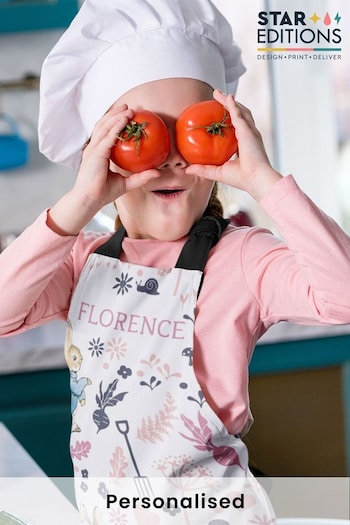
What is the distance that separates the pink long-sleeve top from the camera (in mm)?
890

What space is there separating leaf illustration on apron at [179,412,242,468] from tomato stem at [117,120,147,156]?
0.95 feet

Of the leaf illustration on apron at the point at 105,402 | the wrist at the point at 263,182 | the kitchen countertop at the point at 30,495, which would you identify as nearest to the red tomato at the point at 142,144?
the wrist at the point at 263,182

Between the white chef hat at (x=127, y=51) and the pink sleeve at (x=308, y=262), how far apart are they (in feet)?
0.70

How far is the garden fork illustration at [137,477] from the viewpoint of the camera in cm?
97

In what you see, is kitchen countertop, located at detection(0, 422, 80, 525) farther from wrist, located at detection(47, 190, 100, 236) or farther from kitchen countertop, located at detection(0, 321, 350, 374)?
kitchen countertop, located at detection(0, 321, 350, 374)

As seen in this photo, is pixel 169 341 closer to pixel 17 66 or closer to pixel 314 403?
pixel 314 403

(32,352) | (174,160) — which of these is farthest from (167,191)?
(32,352)

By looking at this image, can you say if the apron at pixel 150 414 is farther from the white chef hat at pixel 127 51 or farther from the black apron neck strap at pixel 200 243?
the white chef hat at pixel 127 51

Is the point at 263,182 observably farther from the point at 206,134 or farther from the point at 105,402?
the point at 105,402

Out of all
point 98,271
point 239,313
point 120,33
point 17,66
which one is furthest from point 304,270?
point 17,66

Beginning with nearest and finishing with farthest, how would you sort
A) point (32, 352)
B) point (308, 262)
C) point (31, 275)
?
point (308, 262) < point (31, 275) < point (32, 352)

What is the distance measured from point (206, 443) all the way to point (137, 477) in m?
0.09

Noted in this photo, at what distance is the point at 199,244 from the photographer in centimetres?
103

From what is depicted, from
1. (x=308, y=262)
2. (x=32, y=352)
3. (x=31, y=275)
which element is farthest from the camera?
(x=32, y=352)
